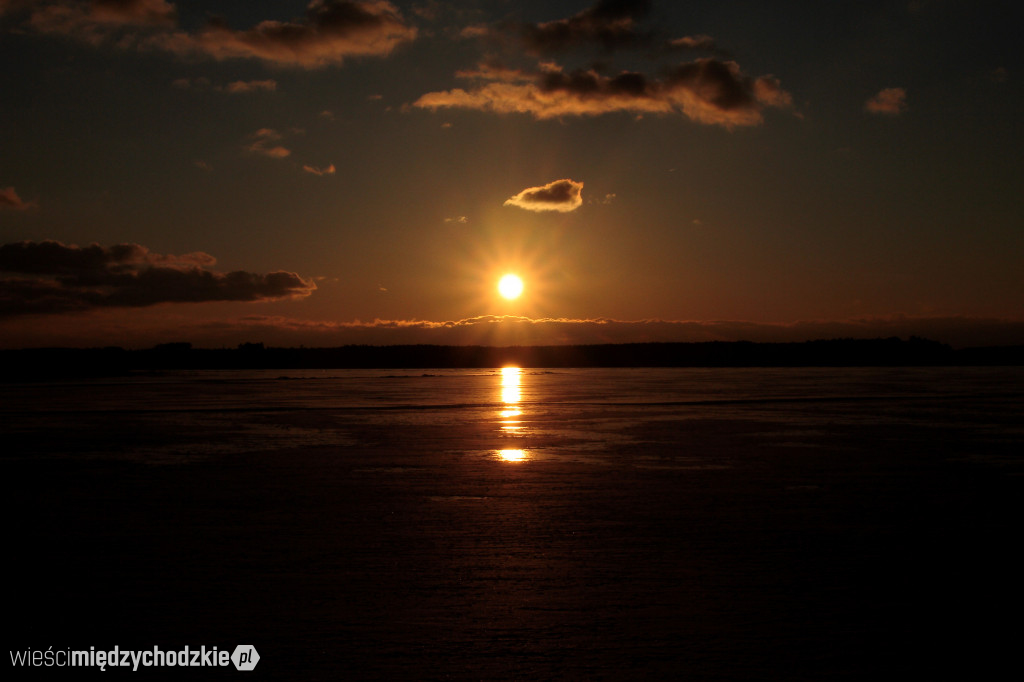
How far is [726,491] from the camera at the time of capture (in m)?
13.7

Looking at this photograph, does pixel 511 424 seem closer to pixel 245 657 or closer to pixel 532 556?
pixel 532 556

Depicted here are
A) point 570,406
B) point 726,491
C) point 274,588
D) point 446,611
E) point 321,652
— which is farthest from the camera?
point 570,406

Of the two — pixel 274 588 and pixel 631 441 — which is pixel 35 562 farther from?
pixel 631 441

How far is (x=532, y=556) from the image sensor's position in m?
9.49

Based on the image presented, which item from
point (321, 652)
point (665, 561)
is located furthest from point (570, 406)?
point (321, 652)

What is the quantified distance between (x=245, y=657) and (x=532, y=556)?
3840mm

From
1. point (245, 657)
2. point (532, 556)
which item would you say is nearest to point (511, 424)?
point (532, 556)

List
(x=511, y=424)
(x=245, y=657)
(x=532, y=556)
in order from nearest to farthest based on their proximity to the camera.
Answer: (x=245, y=657), (x=532, y=556), (x=511, y=424)

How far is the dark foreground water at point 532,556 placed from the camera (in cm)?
666

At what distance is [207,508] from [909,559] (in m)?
10.2

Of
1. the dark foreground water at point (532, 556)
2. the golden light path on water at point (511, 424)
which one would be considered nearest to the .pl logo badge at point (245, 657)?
the dark foreground water at point (532, 556)

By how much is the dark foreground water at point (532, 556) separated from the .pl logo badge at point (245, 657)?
0.12 m

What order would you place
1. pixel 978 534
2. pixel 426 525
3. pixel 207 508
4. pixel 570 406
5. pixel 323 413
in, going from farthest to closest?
1. pixel 570 406
2. pixel 323 413
3. pixel 207 508
4. pixel 426 525
5. pixel 978 534

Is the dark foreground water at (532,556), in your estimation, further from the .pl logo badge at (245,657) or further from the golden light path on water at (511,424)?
the golden light path on water at (511,424)
